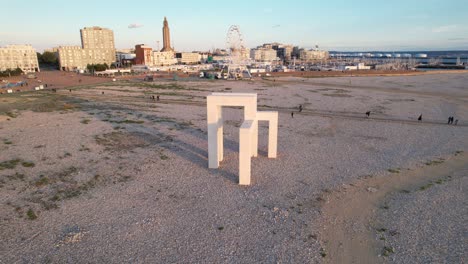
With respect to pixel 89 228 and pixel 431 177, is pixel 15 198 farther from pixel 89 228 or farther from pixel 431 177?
pixel 431 177

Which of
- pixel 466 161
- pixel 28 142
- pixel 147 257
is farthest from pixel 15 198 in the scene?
pixel 466 161

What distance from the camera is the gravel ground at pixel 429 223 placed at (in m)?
9.91

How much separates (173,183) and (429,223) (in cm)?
1159

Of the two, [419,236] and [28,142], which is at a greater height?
[28,142]

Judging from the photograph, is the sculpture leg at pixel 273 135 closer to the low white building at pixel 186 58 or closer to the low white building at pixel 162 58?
the low white building at pixel 162 58

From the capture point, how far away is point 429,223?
1170 cm

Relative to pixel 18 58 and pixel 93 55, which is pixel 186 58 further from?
pixel 18 58

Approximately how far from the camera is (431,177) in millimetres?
16141

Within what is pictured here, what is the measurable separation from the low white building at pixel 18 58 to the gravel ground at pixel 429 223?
12370 cm

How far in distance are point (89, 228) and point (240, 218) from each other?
230 inches

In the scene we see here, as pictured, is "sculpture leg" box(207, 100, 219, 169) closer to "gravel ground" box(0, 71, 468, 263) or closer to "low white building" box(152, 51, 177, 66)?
"gravel ground" box(0, 71, 468, 263)

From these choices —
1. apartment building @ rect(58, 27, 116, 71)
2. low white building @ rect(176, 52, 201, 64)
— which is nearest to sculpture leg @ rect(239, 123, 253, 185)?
Answer: apartment building @ rect(58, 27, 116, 71)

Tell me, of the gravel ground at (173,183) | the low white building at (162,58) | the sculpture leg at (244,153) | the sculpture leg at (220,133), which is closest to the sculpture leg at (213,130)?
the sculpture leg at (220,133)

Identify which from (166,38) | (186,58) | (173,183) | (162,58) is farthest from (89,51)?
(173,183)
